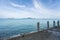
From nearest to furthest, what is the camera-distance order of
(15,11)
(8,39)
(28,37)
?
(8,39) → (28,37) → (15,11)

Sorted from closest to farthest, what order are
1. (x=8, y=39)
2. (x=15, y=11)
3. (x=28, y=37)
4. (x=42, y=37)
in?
(x=8, y=39)
(x=28, y=37)
(x=42, y=37)
(x=15, y=11)

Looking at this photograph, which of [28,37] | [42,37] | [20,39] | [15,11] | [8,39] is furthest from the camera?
[15,11]

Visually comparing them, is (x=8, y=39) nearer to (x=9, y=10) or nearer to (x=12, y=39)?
(x=12, y=39)

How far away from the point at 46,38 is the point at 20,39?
81cm

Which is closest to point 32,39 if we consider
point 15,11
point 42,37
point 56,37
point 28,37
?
point 28,37

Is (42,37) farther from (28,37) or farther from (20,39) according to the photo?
(20,39)

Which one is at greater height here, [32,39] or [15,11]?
[15,11]

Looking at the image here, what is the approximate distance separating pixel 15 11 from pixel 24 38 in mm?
3567

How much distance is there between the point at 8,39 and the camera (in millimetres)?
2578

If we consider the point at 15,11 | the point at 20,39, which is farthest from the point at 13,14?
the point at 20,39

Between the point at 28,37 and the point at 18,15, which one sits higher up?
the point at 18,15

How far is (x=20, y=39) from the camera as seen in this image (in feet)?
9.44

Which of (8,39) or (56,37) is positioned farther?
(56,37)

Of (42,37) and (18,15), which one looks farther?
(18,15)
